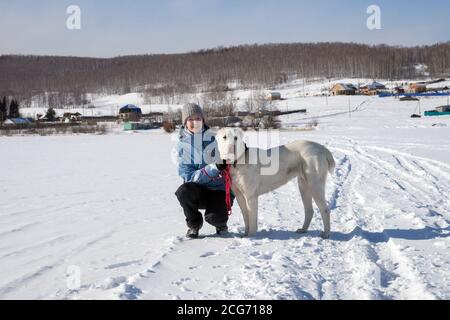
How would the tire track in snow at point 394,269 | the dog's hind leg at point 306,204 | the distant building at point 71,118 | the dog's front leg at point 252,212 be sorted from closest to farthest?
the tire track in snow at point 394,269
the dog's front leg at point 252,212
the dog's hind leg at point 306,204
the distant building at point 71,118

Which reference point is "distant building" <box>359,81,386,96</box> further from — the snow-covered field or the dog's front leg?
the dog's front leg

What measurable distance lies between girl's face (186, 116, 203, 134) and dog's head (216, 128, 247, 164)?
533 millimetres

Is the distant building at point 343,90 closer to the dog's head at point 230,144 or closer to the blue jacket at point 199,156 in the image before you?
the blue jacket at point 199,156

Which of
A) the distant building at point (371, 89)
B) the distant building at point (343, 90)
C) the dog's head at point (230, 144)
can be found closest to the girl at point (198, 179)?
the dog's head at point (230, 144)

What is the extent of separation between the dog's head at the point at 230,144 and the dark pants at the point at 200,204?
63 cm

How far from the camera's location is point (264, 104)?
77.2 metres

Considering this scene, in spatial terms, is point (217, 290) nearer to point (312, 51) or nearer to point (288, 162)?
point (288, 162)

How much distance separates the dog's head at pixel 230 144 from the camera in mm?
5262

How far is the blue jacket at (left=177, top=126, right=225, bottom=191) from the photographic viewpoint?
575cm

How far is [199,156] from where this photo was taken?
5.81m

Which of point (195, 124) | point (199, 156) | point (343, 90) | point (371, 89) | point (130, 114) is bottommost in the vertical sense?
point (199, 156)

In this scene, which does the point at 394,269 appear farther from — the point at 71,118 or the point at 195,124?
the point at 71,118

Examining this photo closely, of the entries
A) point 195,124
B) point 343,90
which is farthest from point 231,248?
point 343,90

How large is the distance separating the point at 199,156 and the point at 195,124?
16.5 inches
